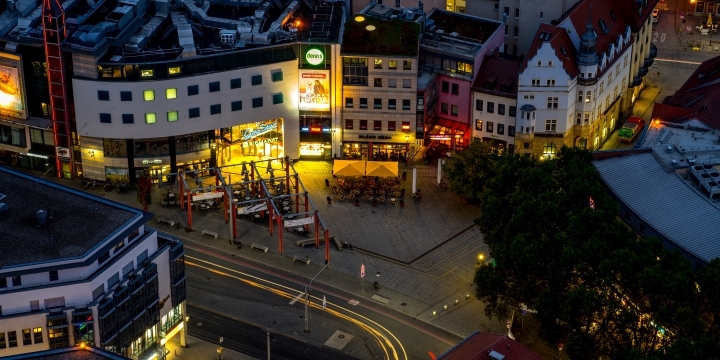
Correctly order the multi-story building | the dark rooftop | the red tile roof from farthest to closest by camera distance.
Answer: the dark rooftop < the multi-story building < the red tile roof

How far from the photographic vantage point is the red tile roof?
176 m

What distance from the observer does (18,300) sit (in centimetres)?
18838

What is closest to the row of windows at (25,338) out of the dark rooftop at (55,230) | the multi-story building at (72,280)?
the multi-story building at (72,280)

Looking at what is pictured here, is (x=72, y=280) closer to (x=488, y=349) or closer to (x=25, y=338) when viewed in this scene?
(x=25, y=338)

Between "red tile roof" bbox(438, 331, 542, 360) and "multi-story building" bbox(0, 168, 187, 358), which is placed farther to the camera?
"multi-story building" bbox(0, 168, 187, 358)

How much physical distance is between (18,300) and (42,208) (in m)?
15.8

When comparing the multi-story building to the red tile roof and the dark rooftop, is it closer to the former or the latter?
the dark rooftop

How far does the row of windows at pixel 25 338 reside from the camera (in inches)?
7451

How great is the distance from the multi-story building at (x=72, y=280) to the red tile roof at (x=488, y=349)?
42566 mm

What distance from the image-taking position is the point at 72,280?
18950 centimetres

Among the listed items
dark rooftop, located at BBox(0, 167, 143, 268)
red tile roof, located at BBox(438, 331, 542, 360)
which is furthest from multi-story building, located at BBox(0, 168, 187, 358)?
red tile roof, located at BBox(438, 331, 542, 360)

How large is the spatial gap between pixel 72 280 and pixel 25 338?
931 cm

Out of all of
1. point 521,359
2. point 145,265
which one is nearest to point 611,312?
point 521,359

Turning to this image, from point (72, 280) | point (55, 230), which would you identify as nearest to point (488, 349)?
point (72, 280)
